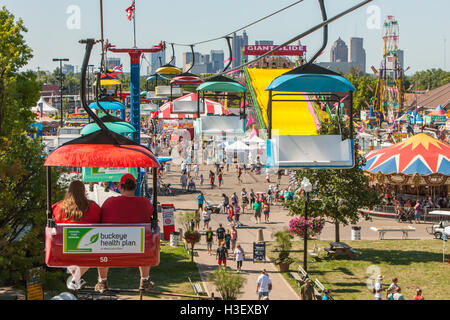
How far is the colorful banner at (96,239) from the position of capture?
6.82m

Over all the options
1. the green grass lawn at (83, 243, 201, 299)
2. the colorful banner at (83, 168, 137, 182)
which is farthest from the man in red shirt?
the green grass lawn at (83, 243, 201, 299)

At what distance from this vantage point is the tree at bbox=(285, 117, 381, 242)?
25.1 metres

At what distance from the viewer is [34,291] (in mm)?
14797

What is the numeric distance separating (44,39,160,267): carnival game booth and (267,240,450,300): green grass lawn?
13.8 meters

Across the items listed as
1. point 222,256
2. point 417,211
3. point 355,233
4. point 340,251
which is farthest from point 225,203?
point 222,256

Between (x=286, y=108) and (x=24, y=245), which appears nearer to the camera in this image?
(x=24, y=245)

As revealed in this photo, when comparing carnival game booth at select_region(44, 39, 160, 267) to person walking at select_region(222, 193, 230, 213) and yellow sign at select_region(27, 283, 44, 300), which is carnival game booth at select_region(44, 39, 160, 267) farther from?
person walking at select_region(222, 193, 230, 213)

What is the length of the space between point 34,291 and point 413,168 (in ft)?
87.7

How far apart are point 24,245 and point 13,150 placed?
3.17 meters

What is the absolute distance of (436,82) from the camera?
581 ft

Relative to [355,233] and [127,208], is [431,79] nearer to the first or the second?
[355,233]

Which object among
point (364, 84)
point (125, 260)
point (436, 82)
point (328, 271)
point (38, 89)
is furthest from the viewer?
point (436, 82)

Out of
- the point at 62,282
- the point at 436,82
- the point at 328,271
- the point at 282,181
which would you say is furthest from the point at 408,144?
the point at 436,82
